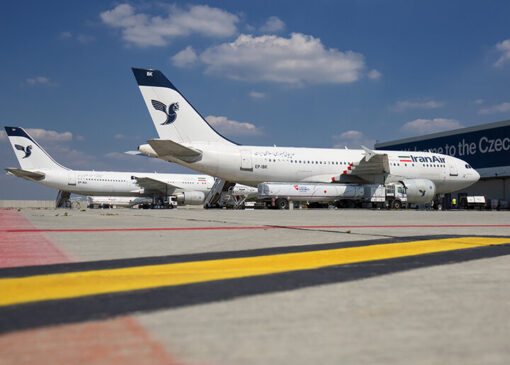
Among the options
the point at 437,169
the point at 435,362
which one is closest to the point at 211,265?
the point at 435,362

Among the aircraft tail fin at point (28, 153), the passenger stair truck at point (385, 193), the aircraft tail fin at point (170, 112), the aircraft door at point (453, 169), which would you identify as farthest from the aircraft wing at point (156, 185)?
the aircraft door at point (453, 169)

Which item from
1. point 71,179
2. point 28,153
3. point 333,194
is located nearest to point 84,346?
point 333,194

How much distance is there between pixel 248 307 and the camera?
2537mm

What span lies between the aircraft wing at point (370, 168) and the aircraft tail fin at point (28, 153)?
28280 mm

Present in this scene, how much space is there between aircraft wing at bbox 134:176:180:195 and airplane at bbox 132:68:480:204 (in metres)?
14.3

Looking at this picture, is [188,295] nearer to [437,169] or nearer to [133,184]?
[437,169]

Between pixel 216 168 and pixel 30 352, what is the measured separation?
23.0 m

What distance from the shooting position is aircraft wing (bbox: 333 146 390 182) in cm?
2592

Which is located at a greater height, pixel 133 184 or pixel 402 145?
pixel 402 145

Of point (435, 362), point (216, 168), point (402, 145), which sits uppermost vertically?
point (402, 145)

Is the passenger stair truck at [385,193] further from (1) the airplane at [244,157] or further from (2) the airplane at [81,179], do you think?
(2) the airplane at [81,179]

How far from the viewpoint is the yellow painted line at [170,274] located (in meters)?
2.93

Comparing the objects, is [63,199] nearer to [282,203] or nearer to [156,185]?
[156,185]

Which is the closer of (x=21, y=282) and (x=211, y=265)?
(x=21, y=282)
